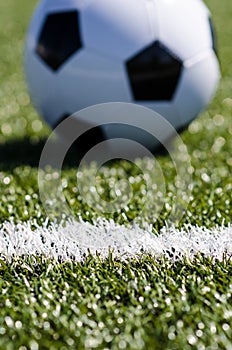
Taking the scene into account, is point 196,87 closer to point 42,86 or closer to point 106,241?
point 42,86

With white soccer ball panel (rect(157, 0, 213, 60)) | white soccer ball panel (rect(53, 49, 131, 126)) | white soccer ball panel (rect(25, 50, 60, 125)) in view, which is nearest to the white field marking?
white soccer ball panel (rect(53, 49, 131, 126))

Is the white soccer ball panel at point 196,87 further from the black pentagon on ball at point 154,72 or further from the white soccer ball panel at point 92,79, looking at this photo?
the white soccer ball panel at point 92,79

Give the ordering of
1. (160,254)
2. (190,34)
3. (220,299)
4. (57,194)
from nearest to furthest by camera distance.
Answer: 1. (220,299)
2. (160,254)
3. (57,194)
4. (190,34)

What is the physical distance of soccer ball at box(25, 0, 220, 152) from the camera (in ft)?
12.3

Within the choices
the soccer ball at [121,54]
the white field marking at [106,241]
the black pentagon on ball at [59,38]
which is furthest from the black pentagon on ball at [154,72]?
the white field marking at [106,241]

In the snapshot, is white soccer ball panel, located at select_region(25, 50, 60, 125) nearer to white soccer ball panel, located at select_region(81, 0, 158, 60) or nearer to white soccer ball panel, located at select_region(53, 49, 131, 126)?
white soccer ball panel, located at select_region(53, 49, 131, 126)

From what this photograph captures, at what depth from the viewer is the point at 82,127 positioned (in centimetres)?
394

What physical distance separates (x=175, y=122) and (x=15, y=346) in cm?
221

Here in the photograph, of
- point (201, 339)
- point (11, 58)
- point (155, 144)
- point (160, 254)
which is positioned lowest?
point (11, 58)

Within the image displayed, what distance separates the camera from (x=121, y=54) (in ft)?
12.3

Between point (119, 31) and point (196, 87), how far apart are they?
62cm

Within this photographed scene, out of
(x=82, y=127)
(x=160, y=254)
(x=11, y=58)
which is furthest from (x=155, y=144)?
(x=11, y=58)

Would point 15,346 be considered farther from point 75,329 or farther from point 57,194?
point 57,194

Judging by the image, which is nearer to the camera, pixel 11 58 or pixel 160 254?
pixel 160 254
